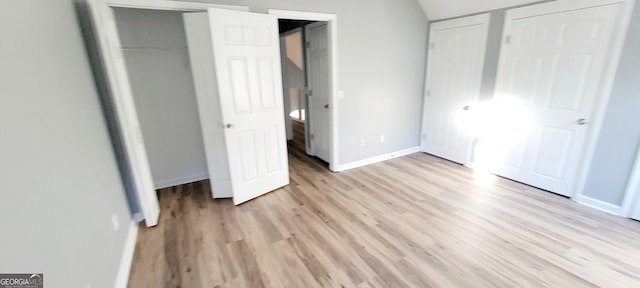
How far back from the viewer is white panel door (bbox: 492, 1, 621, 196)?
262 centimetres

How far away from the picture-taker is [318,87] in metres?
4.03

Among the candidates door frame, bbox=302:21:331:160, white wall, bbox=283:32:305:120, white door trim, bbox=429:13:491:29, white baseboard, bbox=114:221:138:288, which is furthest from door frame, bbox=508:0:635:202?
white wall, bbox=283:32:305:120

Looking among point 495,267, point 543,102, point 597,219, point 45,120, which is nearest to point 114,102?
point 45,120

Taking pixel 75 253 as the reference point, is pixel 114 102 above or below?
above

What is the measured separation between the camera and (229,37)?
2.57 m

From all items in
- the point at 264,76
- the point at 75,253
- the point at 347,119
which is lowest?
the point at 75,253

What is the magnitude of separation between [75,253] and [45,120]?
0.70m

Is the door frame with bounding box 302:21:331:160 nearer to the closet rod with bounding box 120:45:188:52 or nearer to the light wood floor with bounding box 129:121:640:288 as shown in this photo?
the light wood floor with bounding box 129:121:640:288

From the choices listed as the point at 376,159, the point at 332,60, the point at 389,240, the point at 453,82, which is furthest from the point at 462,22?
the point at 389,240

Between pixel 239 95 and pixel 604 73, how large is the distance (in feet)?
11.8

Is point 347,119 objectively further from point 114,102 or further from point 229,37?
point 114,102

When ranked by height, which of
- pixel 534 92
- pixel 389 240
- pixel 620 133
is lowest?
pixel 389 240

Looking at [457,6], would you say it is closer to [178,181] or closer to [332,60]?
[332,60]

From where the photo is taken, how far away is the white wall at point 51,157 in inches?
41.3
